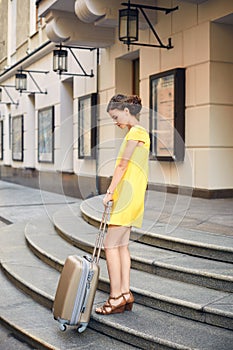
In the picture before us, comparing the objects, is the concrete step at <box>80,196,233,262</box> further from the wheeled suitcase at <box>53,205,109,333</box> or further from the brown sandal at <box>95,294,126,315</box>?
the wheeled suitcase at <box>53,205,109,333</box>

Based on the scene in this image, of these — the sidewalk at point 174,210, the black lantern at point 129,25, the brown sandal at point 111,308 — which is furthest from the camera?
the black lantern at point 129,25

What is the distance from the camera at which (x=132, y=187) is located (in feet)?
14.0

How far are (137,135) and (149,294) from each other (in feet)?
4.59

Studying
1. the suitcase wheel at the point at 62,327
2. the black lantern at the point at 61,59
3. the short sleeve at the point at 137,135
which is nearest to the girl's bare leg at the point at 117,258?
the suitcase wheel at the point at 62,327

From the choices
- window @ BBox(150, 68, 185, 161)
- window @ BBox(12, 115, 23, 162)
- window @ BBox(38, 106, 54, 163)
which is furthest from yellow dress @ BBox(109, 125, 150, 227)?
window @ BBox(12, 115, 23, 162)

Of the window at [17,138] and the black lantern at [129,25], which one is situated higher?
the black lantern at [129,25]

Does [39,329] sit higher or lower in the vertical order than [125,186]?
lower

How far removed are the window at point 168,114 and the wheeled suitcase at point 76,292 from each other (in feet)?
17.4

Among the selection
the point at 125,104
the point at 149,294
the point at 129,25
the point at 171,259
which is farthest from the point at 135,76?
the point at 149,294

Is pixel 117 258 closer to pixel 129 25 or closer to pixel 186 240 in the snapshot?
pixel 186 240

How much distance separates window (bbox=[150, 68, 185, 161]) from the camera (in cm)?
925

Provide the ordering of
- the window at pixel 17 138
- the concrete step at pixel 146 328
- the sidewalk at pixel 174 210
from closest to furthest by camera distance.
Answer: the concrete step at pixel 146 328, the sidewalk at pixel 174 210, the window at pixel 17 138

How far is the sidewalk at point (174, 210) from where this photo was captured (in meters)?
6.44

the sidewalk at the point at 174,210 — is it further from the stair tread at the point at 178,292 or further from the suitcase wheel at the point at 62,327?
the suitcase wheel at the point at 62,327
